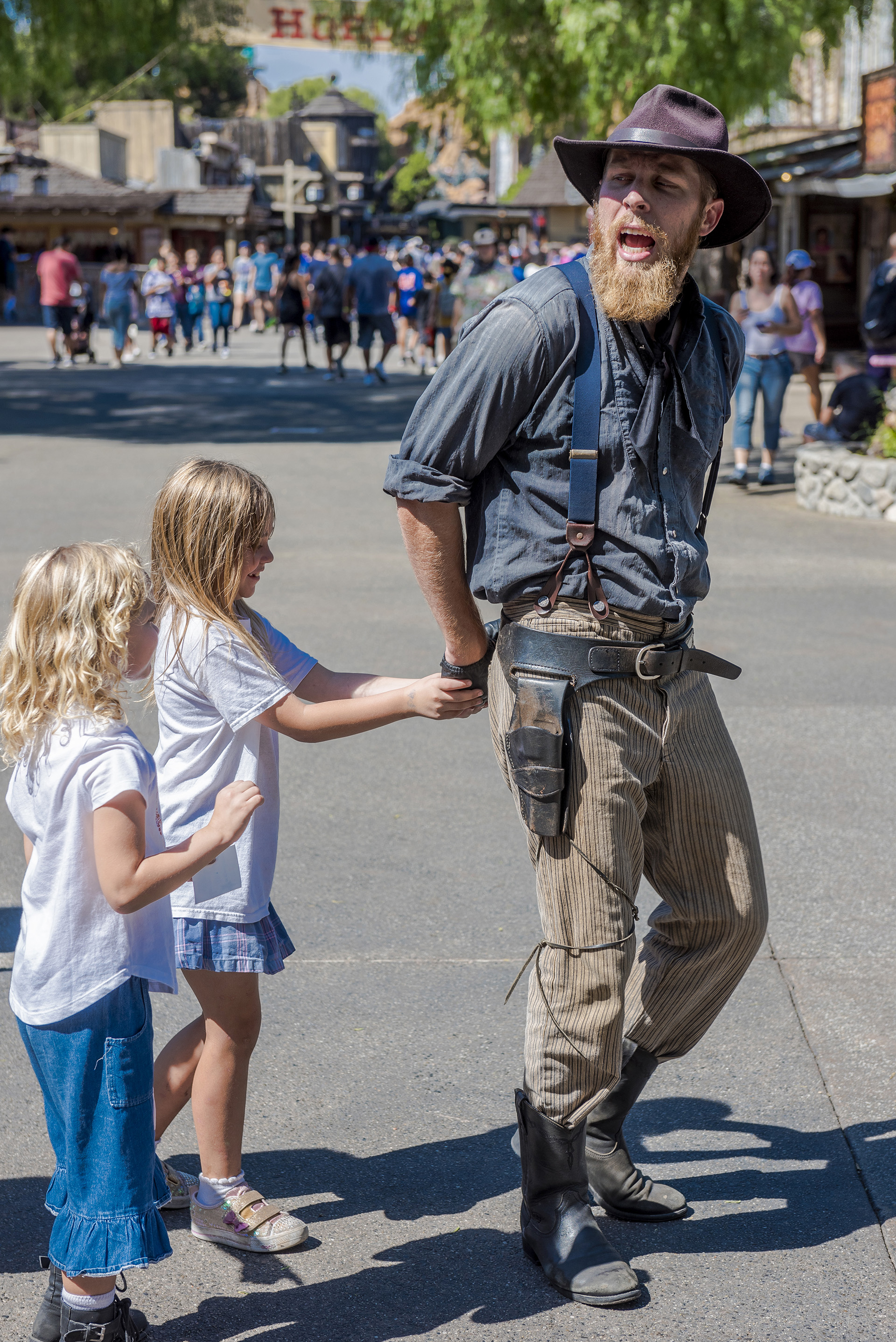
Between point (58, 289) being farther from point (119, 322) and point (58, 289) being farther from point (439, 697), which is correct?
point (439, 697)

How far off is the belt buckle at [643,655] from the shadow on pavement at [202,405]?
9.89 metres

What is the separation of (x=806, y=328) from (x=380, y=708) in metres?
12.0

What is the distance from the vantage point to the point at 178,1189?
3.02 meters

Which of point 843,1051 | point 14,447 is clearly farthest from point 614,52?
point 843,1051

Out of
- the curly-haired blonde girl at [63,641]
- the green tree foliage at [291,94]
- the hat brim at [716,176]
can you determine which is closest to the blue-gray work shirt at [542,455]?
the hat brim at [716,176]

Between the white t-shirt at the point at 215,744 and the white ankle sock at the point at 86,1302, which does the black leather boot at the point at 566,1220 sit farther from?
the white ankle sock at the point at 86,1302

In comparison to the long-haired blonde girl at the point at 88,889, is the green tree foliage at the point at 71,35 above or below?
above

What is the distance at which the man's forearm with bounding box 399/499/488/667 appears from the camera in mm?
2637

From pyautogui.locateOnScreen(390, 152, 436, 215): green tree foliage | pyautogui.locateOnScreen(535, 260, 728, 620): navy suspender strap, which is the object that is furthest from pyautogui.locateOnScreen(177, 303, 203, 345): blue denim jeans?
pyautogui.locateOnScreen(390, 152, 436, 215): green tree foliage

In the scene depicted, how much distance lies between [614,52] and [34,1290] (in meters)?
13.5

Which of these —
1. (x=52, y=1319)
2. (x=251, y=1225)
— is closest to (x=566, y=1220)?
(x=251, y=1225)

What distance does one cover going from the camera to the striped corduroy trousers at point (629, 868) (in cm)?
264

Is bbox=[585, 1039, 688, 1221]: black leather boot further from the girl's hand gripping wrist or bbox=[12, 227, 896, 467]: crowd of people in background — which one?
bbox=[12, 227, 896, 467]: crowd of people in background

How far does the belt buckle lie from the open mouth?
68 cm
